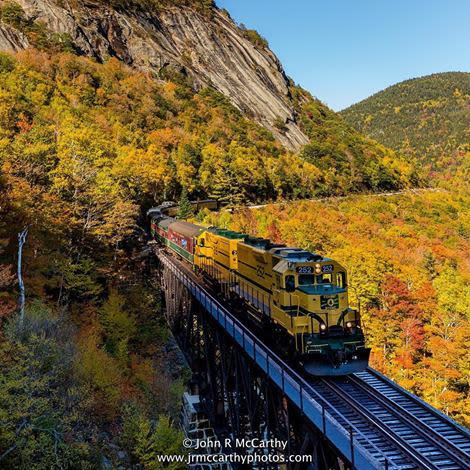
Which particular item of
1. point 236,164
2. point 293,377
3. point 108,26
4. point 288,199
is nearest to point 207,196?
point 236,164

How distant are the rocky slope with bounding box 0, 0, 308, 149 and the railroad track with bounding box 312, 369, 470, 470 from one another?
94.2 meters

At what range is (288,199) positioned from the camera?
90.9 metres

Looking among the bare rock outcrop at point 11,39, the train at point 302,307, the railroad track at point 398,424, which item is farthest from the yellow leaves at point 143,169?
the railroad track at point 398,424

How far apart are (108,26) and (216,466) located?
10778 cm

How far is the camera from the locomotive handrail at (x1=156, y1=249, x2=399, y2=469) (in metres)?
10.3

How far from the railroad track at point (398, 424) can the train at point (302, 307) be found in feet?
3.10

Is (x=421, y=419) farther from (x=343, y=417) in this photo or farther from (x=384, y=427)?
(x=343, y=417)

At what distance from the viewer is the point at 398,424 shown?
13195 millimetres

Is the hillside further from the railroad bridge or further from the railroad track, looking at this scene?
the railroad track

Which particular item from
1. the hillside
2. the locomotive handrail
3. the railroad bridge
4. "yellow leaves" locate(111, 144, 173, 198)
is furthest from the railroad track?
"yellow leaves" locate(111, 144, 173, 198)

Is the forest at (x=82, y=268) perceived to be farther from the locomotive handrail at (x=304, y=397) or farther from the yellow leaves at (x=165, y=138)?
the locomotive handrail at (x=304, y=397)

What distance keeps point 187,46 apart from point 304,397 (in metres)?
126

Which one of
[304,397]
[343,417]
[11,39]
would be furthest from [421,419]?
[11,39]

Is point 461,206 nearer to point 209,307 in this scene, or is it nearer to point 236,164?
point 236,164
